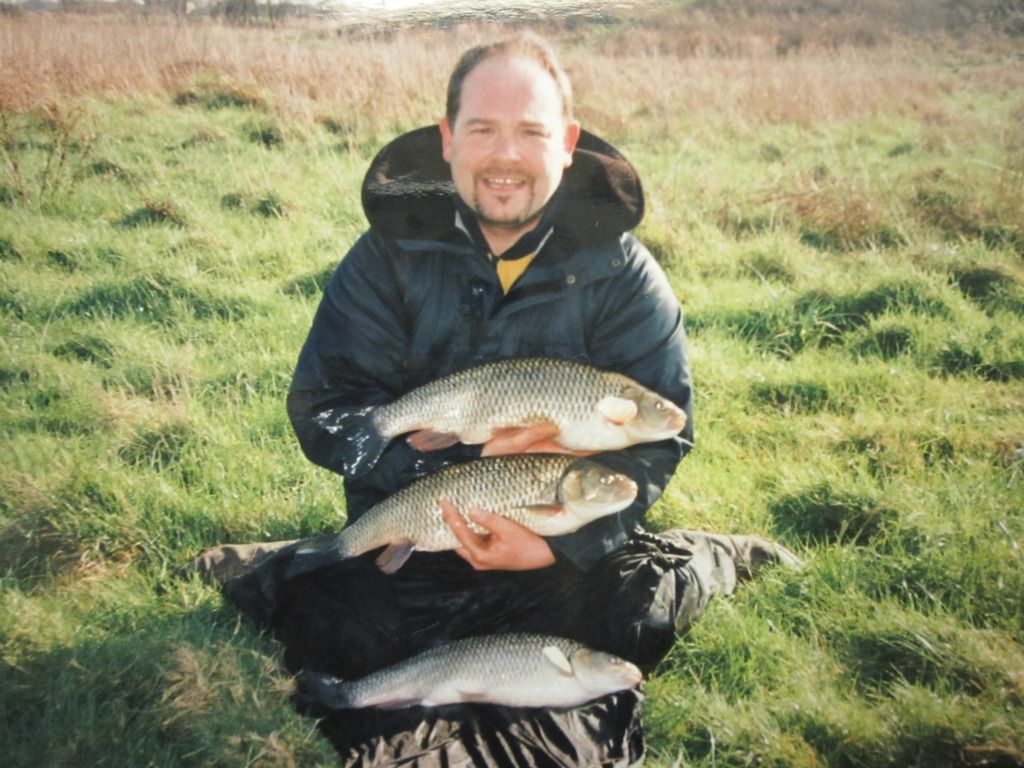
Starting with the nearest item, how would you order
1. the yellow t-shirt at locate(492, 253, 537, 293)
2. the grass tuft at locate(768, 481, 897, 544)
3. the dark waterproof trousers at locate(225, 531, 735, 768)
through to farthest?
the dark waterproof trousers at locate(225, 531, 735, 768) → the yellow t-shirt at locate(492, 253, 537, 293) → the grass tuft at locate(768, 481, 897, 544)

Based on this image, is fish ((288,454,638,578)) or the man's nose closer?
fish ((288,454,638,578))

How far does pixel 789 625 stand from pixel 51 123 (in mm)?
7618

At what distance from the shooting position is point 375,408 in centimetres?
228

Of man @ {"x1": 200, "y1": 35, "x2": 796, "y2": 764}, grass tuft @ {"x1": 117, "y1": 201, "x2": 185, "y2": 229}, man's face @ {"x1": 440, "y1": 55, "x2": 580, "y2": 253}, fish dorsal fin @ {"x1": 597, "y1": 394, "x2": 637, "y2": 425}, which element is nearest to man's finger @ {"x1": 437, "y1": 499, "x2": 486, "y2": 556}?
man @ {"x1": 200, "y1": 35, "x2": 796, "y2": 764}

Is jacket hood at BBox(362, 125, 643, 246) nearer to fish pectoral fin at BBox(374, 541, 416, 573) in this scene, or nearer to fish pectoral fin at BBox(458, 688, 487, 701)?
fish pectoral fin at BBox(374, 541, 416, 573)

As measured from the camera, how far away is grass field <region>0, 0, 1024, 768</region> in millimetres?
2186

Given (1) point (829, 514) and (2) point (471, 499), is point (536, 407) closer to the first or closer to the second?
(2) point (471, 499)

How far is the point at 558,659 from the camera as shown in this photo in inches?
83.0

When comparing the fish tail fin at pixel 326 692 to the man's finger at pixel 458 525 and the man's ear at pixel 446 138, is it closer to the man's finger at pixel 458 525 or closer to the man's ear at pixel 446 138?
the man's finger at pixel 458 525

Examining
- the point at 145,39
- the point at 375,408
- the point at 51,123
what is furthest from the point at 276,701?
the point at 145,39

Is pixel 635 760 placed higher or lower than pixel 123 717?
lower

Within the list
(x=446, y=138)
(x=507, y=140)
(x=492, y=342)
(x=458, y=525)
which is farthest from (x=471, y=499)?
(x=446, y=138)

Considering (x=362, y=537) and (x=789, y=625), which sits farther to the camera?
(x=789, y=625)

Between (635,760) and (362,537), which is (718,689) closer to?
(635,760)
